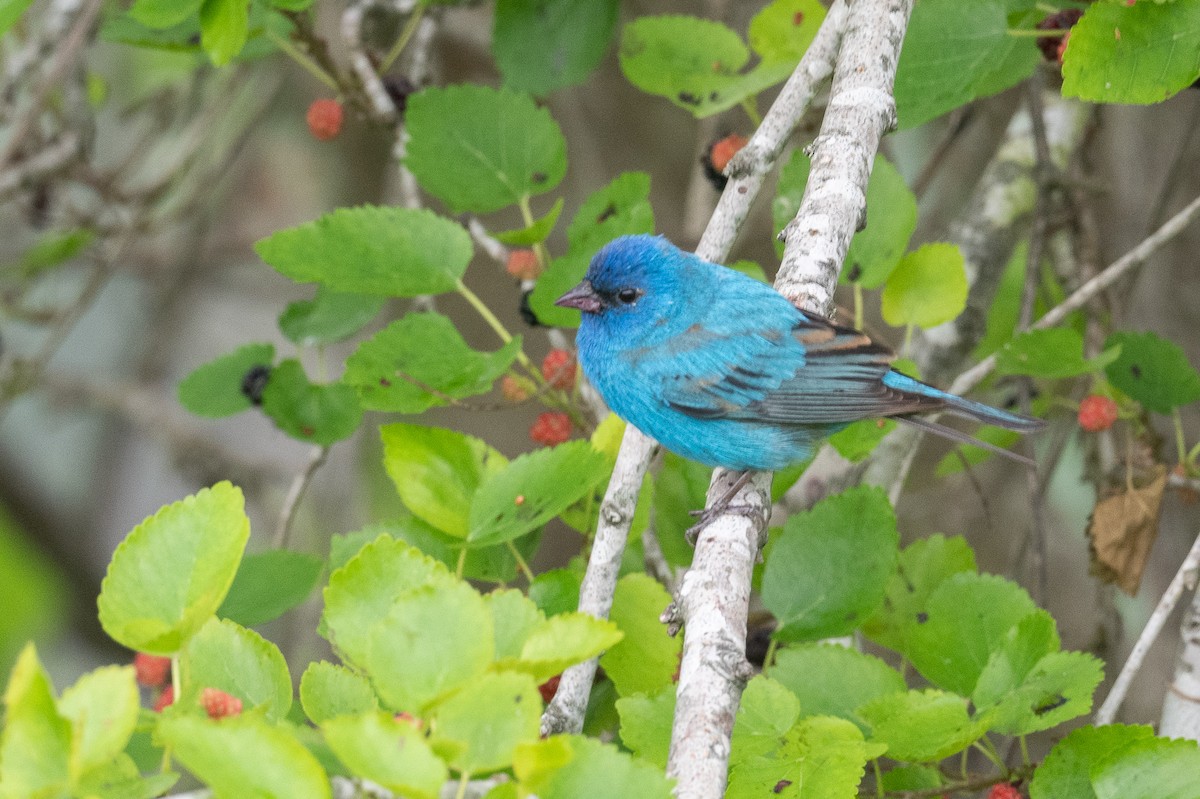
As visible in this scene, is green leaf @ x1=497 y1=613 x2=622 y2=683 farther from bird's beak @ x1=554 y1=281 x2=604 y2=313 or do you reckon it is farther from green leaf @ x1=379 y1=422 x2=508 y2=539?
bird's beak @ x1=554 y1=281 x2=604 y2=313

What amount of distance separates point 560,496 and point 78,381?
4.58m

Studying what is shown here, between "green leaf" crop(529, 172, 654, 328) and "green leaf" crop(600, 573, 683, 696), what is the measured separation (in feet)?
2.69

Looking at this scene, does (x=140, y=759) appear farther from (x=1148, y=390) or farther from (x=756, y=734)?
(x=1148, y=390)

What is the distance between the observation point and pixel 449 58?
5.19m

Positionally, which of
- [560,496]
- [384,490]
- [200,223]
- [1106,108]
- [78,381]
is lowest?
[384,490]

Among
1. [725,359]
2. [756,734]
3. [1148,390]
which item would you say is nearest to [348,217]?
[725,359]

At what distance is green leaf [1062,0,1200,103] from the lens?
7.34ft

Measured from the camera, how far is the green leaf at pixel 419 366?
8.26 ft

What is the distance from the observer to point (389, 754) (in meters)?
1.17

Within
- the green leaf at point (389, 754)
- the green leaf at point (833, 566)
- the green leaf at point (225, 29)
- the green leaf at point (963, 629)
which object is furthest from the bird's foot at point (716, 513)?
the green leaf at point (225, 29)

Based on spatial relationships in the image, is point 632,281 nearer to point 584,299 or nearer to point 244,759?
point 584,299

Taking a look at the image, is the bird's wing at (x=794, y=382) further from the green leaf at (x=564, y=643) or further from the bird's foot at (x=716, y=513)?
the green leaf at (x=564, y=643)

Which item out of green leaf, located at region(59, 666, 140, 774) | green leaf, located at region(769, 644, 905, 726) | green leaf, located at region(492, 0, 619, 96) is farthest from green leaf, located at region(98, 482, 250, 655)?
green leaf, located at region(492, 0, 619, 96)

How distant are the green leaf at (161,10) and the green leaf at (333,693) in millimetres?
1778
